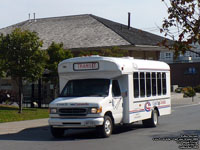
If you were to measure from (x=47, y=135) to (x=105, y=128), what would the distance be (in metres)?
2.70

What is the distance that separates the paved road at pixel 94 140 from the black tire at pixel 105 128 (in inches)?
8.1

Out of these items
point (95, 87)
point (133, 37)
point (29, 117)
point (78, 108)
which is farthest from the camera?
point (133, 37)

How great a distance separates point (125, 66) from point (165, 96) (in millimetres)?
4489

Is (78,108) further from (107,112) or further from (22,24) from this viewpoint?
(22,24)

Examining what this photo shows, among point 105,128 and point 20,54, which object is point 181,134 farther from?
point 20,54

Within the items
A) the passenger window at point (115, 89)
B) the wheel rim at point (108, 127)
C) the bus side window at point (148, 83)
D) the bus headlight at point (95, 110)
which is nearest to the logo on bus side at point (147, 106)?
the bus side window at point (148, 83)

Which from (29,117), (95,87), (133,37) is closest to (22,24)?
(133,37)

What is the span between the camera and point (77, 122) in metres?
14.4

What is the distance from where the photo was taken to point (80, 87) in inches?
617

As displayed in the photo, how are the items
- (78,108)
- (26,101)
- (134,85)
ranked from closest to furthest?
(78,108)
(134,85)
(26,101)

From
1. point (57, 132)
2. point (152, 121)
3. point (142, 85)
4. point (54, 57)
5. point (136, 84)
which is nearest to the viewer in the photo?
point (57, 132)

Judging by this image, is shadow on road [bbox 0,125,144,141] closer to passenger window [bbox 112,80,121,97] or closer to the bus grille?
the bus grille

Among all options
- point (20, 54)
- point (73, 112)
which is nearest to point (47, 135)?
point (73, 112)

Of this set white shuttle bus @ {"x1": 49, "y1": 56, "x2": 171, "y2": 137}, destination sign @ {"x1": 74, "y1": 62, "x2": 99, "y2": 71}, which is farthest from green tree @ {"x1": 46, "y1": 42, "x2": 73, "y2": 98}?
destination sign @ {"x1": 74, "y1": 62, "x2": 99, "y2": 71}
